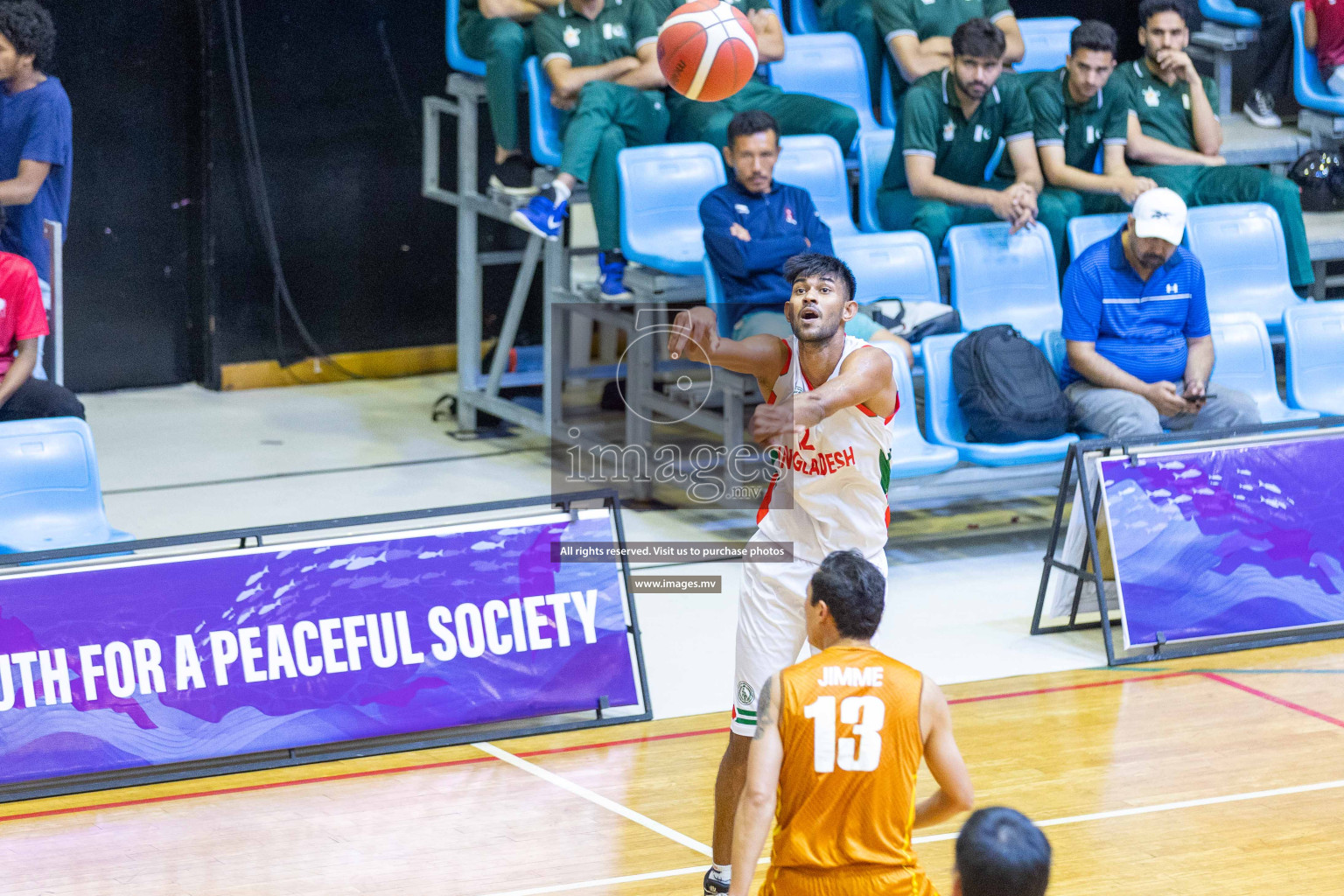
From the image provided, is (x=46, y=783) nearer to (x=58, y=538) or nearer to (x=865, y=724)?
(x=58, y=538)

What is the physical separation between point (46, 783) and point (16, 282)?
2.46m

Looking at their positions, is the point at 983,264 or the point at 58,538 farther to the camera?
the point at 983,264

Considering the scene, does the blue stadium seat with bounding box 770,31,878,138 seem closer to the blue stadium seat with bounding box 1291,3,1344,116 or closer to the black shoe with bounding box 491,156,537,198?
the black shoe with bounding box 491,156,537,198

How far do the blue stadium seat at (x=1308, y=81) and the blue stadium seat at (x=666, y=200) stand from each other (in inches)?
176

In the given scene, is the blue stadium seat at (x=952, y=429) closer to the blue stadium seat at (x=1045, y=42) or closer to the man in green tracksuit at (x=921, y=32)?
the man in green tracksuit at (x=921, y=32)

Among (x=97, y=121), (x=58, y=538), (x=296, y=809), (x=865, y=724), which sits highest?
(x=97, y=121)

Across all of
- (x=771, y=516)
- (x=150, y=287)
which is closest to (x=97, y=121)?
(x=150, y=287)

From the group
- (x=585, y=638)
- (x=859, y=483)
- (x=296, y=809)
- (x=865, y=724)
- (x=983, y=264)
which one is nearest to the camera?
(x=865, y=724)

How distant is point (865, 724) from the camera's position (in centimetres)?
402

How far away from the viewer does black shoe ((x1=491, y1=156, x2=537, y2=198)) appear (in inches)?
415

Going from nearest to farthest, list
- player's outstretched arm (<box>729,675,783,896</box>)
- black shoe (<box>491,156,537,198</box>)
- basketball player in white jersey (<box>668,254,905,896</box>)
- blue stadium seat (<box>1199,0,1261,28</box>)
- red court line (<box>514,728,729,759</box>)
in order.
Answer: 1. player's outstretched arm (<box>729,675,783,896</box>)
2. basketball player in white jersey (<box>668,254,905,896</box>)
3. red court line (<box>514,728,729,759</box>)
4. black shoe (<box>491,156,537,198</box>)
5. blue stadium seat (<box>1199,0,1261,28</box>)

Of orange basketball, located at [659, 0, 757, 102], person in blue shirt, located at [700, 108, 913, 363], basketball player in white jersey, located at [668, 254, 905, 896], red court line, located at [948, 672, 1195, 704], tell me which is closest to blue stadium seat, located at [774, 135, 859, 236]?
person in blue shirt, located at [700, 108, 913, 363]

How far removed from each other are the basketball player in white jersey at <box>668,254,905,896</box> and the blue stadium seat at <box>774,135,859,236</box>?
15.6 feet

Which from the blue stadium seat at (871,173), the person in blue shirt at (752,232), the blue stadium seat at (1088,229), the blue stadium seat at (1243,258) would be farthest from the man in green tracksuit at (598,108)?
the blue stadium seat at (1243,258)
